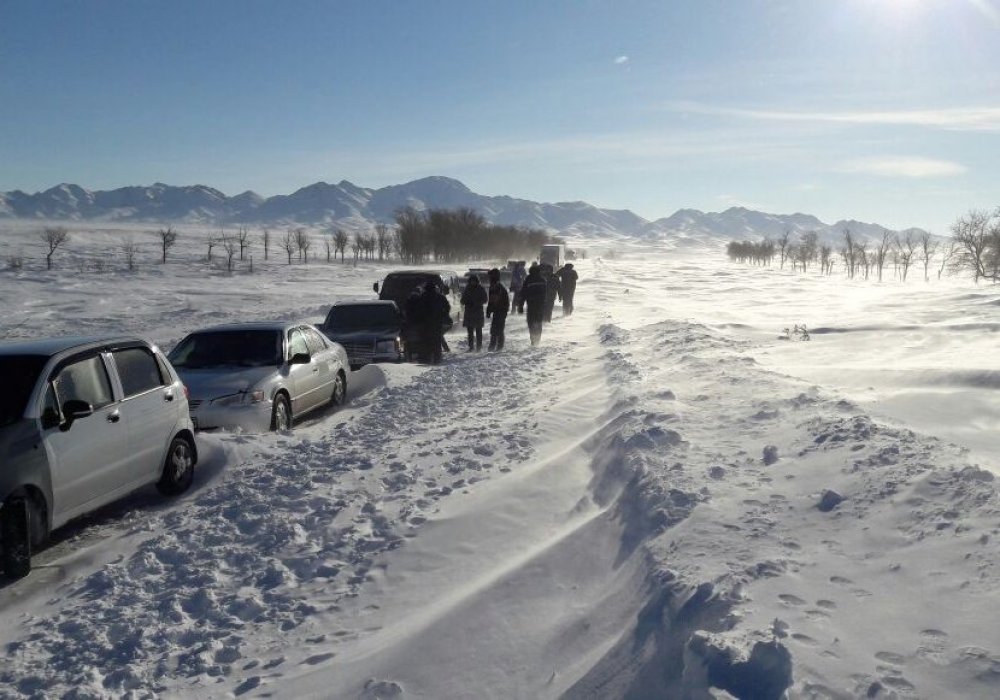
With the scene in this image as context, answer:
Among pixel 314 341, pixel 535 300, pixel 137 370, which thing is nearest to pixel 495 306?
pixel 535 300

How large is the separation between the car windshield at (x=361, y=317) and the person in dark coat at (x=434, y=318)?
2.18 ft

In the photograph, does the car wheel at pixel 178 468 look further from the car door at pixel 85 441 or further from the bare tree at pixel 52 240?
the bare tree at pixel 52 240

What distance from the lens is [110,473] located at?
5.97m

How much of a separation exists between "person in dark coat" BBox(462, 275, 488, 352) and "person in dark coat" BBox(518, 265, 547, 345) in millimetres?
1022

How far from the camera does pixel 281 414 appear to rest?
947cm

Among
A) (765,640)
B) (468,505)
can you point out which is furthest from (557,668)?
(468,505)

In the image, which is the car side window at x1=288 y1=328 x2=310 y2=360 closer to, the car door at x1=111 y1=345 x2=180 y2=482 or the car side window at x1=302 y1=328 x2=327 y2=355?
the car side window at x1=302 y1=328 x2=327 y2=355

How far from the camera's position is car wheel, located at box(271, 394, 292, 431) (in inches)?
366

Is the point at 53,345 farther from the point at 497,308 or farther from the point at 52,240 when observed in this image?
the point at 52,240

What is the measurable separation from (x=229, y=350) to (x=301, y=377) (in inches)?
40.1

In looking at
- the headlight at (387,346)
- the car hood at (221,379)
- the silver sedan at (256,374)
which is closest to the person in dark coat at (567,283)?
the headlight at (387,346)

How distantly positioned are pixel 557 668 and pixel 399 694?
74 centimetres

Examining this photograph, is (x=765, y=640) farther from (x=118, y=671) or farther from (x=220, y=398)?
(x=220, y=398)

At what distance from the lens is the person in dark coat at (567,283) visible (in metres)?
24.5
